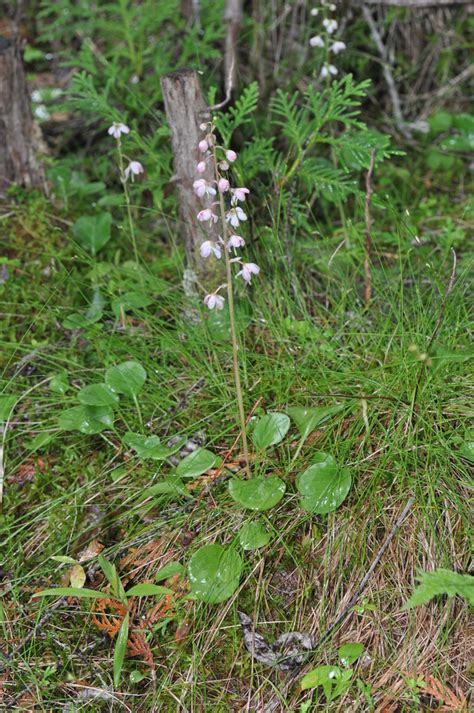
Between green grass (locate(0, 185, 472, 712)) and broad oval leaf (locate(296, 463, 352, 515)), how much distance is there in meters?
0.05

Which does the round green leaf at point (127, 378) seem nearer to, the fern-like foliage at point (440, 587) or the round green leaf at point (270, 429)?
the round green leaf at point (270, 429)

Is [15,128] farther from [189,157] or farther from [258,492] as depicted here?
[258,492]

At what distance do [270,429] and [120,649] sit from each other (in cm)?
75

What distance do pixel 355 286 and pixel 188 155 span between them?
0.83 m

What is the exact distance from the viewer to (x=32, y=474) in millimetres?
2490

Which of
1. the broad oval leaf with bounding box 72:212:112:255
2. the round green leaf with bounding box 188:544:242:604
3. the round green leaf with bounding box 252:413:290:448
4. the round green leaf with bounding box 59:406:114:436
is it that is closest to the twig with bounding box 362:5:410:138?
the broad oval leaf with bounding box 72:212:112:255

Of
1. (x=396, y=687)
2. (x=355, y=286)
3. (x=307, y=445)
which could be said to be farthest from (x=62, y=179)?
(x=396, y=687)

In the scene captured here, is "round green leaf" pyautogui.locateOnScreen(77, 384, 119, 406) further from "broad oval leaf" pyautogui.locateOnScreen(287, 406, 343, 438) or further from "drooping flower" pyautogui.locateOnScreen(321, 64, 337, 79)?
"drooping flower" pyautogui.locateOnScreen(321, 64, 337, 79)

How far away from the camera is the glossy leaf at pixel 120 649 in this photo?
185 cm

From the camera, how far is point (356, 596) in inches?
76.8

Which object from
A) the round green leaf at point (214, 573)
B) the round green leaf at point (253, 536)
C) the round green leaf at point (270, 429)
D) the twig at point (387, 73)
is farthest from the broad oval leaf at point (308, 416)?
the twig at point (387, 73)

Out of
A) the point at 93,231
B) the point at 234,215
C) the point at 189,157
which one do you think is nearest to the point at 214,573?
the point at 234,215

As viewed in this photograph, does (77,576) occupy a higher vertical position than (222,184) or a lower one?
lower

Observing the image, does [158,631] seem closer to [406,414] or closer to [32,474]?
[32,474]
